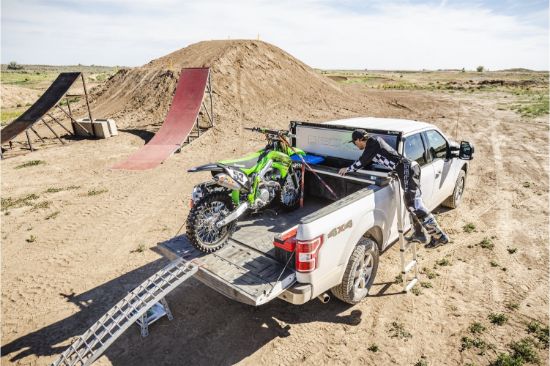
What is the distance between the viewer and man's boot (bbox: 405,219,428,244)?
551cm

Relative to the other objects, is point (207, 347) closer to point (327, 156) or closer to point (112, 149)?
point (327, 156)

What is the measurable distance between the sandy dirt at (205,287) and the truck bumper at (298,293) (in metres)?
0.93

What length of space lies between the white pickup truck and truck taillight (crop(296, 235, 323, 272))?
1cm

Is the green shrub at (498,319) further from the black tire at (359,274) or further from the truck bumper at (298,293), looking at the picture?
the truck bumper at (298,293)

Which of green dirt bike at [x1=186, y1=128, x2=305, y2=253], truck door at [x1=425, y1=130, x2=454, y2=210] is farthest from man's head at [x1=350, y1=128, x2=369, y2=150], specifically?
truck door at [x1=425, y1=130, x2=454, y2=210]

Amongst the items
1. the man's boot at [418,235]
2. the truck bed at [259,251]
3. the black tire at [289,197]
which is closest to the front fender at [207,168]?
the truck bed at [259,251]

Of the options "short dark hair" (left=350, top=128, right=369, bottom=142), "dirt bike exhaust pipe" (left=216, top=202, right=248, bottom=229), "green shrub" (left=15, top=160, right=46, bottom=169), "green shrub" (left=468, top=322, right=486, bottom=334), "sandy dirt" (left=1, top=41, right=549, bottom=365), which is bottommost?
"green shrub" (left=468, top=322, right=486, bottom=334)

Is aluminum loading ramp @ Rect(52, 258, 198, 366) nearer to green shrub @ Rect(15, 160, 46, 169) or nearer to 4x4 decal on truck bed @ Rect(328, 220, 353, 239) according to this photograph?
4x4 decal on truck bed @ Rect(328, 220, 353, 239)

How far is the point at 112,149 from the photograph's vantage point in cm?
1550

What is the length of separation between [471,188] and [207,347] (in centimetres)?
880

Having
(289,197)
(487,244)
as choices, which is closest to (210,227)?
(289,197)

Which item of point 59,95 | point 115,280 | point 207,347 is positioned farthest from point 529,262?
point 59,95

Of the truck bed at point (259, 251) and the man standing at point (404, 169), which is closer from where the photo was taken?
the truck bed at point (259, 251)

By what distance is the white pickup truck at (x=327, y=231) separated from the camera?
4023 mm
